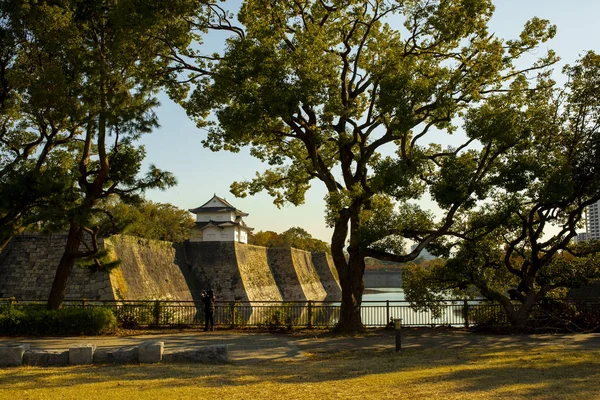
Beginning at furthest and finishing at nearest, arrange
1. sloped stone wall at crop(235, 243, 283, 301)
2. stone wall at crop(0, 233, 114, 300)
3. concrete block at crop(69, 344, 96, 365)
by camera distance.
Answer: sloped stone wall at crop(235, 243, 283, 301)
stone wall at crop(0, 233, 114, 300)
concrete block at crop(69, 344, 96, 365)

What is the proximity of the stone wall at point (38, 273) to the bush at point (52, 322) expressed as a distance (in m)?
11.9

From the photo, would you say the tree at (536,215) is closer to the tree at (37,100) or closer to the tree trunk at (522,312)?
the tree trunk at (522,312)

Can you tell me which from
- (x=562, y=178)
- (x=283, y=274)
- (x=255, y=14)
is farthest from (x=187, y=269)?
(x=562, y=178)

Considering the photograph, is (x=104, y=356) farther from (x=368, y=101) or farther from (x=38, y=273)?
(x=38, y=273)

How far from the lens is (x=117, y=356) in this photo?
10.1 metres

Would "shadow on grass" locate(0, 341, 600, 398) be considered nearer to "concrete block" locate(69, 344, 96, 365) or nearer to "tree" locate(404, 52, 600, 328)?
"concrete block" locate(69, 344, 96, 365)

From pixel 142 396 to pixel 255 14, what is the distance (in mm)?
11282

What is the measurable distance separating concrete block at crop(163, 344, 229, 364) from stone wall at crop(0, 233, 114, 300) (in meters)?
18.0

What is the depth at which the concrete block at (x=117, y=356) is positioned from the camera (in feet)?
33.1

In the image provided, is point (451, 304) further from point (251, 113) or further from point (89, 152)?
point (89, 152)

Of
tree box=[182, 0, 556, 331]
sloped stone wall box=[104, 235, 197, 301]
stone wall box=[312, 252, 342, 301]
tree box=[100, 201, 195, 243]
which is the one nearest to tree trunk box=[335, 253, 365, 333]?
tree box=[182, 0, 556, 331]

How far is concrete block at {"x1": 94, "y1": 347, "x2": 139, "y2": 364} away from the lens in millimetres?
10078

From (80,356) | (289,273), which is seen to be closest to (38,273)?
(80,356)

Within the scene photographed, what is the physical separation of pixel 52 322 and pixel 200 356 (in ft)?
23.0
